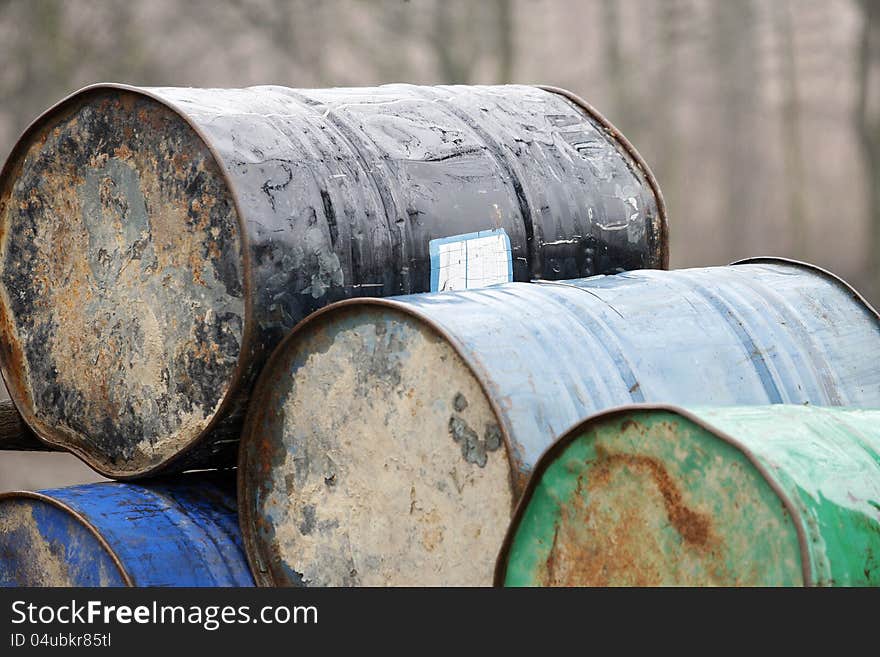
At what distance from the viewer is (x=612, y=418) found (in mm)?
1850

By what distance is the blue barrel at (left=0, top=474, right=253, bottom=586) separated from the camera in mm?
2623

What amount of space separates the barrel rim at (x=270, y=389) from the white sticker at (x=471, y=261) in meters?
0.38

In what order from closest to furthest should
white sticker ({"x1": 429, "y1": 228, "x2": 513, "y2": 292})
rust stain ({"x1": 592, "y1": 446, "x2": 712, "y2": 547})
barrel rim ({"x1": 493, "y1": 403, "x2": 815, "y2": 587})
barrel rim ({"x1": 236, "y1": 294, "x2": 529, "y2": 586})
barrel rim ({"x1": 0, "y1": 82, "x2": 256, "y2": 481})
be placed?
1. barrel rim ({"x1": 493, "y1": 403, "x2": 815, "y2": 587})
2. rust stain ({"x1": 592, "y1": 446, "x2": 712, "y2": 547})
3. barrel rim ({"x1": 236, "y1": 294, "x2": 529, "y2": 586})
4. barrel rim ({"x1": 0, "y1": 82, "x2": 256, "y2": 481})
5. white sticker ({"x1": 429, "y1": 228, "x2": 513, "y2": 292})

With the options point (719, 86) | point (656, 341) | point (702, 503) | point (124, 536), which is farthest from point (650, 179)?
point (719, 86)

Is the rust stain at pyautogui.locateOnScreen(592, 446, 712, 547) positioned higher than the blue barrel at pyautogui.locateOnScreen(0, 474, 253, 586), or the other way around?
the rust stain at pyautogui.locateOnScreen(592, 446, 712, 547)

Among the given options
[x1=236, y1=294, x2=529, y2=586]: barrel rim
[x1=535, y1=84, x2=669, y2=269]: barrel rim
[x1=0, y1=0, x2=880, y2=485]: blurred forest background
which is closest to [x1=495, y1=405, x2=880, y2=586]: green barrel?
[x1=236, y1=294, x2=529, y2=586]: barrel rim

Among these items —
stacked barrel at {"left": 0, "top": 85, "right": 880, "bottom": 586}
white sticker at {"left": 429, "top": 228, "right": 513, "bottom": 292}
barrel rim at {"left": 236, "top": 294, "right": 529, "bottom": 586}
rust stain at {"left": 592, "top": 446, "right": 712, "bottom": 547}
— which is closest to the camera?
rust stain at {"left": 592, "top": 446, "right": 712, "bottom": 547}

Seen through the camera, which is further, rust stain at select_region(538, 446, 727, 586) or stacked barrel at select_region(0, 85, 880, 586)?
stacked barrel at select_region(0, 85, 880, 586)

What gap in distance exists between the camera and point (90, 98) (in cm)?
287

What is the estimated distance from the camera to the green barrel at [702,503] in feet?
5.59

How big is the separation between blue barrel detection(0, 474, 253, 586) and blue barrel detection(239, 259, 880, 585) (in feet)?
0.30

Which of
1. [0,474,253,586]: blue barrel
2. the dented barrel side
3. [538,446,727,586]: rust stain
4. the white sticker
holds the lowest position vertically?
[0,474,253,586]: blue barrel

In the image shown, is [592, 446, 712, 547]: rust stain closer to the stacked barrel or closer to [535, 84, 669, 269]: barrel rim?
the stacked barrel

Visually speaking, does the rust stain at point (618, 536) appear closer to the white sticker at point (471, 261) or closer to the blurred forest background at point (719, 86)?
the white sticker at point (471, 261)
